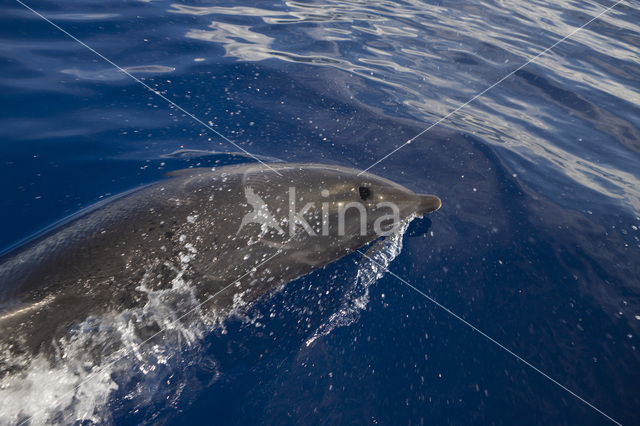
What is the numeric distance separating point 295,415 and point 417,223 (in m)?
2.90

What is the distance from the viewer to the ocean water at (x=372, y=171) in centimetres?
358

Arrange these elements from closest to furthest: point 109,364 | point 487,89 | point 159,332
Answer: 1. point 109,364
2. point 159,332
3. point 487,89

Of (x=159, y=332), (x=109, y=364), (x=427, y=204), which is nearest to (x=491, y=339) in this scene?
(x=427, y=204)

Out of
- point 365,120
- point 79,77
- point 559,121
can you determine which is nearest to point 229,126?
point 365,120

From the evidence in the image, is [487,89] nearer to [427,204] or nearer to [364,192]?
[427,204]

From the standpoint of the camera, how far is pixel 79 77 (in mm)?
Result: 7293

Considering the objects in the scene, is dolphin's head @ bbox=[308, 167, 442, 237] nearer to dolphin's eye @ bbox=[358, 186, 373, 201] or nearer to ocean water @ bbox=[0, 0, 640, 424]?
dolphin's eye @ bbox=[358, 186, 373, 201]

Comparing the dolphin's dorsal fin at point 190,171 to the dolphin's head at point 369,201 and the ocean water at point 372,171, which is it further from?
the dolphin's head at point 369,201

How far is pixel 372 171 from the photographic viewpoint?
617cm

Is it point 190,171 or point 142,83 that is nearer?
point 190,171

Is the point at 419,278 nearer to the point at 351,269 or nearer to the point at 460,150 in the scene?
the point at 351,269

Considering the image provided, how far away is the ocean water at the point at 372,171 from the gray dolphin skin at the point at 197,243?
211mm

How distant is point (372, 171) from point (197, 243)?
312 centimetres

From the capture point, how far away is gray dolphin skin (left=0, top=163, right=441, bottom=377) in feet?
10.7
